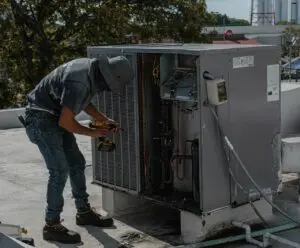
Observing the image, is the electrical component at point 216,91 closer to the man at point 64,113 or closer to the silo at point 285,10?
the man at point 64,113

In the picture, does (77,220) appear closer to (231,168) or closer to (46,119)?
(46,119)

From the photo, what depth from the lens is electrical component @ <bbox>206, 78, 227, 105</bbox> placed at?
4070 mm

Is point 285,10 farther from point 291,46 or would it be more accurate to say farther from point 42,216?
point 42,216

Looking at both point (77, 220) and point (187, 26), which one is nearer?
point (77, 220)

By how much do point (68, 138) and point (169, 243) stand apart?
1227mm

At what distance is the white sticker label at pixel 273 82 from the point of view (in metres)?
4.57

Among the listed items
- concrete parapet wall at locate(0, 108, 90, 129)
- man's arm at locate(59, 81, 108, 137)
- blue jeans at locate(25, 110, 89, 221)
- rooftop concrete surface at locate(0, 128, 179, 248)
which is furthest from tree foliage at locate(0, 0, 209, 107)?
man's arm at locate(59, 81, 108, 137)

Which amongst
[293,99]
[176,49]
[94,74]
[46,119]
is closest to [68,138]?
[46,119]

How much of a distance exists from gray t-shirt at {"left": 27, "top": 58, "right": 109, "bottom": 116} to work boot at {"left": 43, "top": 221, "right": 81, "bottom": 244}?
3.13 ft

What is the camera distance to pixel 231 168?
4.41m

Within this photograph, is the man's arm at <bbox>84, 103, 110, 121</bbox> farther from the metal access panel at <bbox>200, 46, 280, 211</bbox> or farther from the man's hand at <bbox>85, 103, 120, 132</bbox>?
the metal access panel at <bbox>200, 46, 280, 211</bbox>

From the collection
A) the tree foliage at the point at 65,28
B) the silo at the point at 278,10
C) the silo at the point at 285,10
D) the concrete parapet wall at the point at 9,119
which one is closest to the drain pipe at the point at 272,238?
the concrete parapet wall at the point at 9,119

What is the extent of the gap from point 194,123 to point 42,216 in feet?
5.91

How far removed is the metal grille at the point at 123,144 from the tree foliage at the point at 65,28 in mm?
11701
